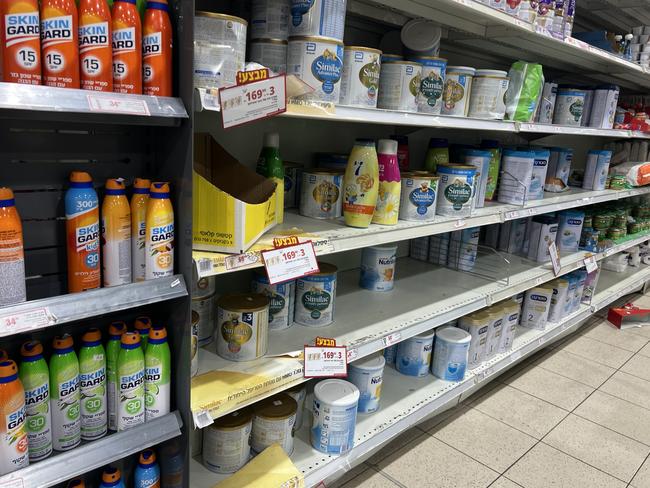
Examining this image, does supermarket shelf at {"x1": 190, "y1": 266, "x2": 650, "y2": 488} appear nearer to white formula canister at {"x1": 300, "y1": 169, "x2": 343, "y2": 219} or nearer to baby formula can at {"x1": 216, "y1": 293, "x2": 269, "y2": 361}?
baby formula can at {"x1": 216, "y1": 293, "x2": 269, "y2": 361}

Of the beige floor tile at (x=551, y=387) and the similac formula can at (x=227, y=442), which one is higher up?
the similac formula can at (x=227, y=442)

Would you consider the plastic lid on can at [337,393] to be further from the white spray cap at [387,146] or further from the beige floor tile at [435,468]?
the white spray cap at [387,146]

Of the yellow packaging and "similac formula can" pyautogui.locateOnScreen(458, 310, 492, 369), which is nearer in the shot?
the yellow packaging

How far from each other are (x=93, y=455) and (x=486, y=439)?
64.2 inches

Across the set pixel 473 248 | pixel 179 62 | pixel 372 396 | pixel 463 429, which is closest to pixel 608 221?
pixel 473 248

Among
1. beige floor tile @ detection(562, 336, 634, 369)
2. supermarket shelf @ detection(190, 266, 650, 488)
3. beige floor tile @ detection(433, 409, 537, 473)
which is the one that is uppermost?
supermarket shelf @ detection(190, 266, 650, 488)

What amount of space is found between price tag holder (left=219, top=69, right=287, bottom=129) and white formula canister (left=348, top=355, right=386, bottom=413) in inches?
42.0

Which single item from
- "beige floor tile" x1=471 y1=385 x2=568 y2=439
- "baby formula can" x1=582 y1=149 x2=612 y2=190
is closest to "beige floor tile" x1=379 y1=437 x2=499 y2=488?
"beige floor tile" x1=471 y1=385 x2=568 y2=439

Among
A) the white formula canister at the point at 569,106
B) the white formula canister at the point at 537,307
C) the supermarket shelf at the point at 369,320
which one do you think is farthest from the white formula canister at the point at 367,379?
the white formula canister at the point at 569,106

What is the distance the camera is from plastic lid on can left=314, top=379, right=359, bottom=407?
1628 mm

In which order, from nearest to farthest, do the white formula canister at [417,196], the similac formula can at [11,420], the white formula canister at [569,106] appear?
the similac formula can at [11,420], the white formula canister at [417,196], the white formula canister at [569,106]

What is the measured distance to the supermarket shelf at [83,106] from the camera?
0.85 m

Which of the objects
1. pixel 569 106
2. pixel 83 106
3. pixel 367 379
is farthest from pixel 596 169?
pixel 83 106

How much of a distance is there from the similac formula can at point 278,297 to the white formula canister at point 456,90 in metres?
0.86
